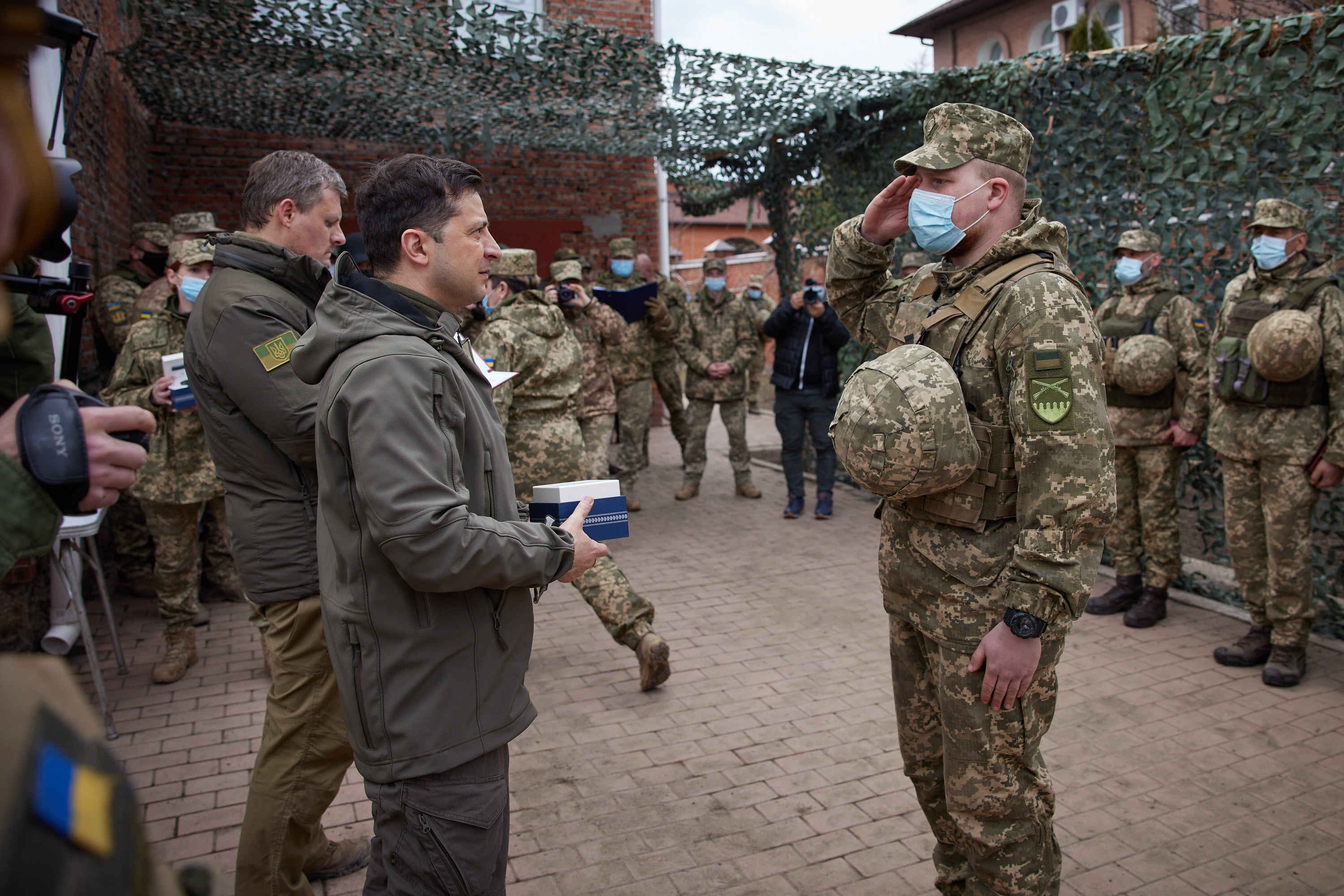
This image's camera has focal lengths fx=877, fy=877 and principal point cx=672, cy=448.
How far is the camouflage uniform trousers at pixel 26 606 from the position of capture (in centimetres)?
386

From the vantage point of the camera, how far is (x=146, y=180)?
9203 millimetres

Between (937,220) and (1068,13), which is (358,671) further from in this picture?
(1068,13)

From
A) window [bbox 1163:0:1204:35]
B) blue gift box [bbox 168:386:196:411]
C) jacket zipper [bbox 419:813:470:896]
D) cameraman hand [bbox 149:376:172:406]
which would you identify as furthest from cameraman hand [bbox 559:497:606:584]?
window [bbox 1163:0:1204:35]

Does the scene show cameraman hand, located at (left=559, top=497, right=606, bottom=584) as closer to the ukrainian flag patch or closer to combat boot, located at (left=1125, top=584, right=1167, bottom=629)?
the ukrainian flag patch

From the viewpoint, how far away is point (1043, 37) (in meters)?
21.7

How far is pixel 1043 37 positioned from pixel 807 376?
61.8ft

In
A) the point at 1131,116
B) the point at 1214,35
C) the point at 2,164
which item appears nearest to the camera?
the point at 2,164

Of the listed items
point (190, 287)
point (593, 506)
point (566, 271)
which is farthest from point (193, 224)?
point (593, 506)

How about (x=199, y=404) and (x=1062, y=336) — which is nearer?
(x=1062, y=336)

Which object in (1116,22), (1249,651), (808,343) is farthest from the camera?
(1116,22)

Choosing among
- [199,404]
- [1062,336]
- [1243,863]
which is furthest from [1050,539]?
[199,404]

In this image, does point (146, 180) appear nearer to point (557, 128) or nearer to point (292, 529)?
point (557, 128)

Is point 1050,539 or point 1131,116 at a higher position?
point 1131,116

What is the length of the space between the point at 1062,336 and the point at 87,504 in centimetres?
190
